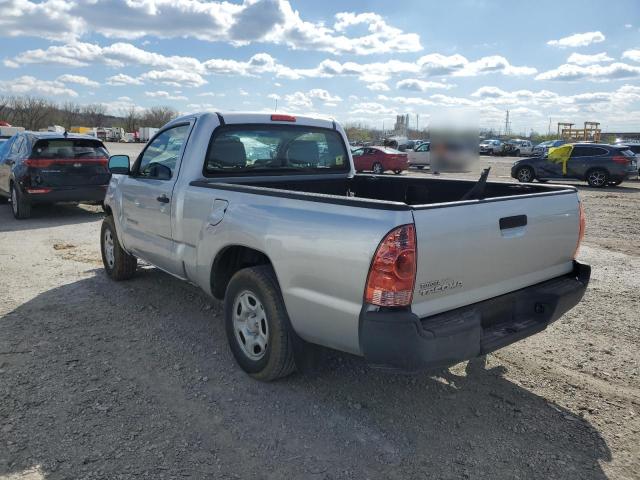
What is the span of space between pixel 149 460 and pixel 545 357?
3031 mm

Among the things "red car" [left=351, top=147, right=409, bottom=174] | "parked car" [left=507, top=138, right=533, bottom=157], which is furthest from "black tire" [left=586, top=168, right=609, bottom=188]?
"parked car" [left=507, top=138, right=533, bottom=157]

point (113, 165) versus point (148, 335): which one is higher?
point (113, 165)

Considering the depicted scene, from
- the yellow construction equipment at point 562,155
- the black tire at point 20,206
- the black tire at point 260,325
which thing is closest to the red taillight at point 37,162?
the black tire at point 20,206

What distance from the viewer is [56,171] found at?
10320mm

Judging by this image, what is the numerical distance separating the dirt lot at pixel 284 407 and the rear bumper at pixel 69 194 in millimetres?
5749

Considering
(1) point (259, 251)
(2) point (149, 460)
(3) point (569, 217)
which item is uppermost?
(3) point (569, 217)

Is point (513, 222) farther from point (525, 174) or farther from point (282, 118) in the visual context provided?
point (525, 174)

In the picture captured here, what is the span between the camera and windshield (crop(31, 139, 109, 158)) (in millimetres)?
10250

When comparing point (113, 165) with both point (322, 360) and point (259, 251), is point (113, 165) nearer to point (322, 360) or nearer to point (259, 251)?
point (259, 251)

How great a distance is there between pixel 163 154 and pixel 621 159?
18978 millimetres

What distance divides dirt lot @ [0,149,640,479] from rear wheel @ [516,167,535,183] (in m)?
16.6

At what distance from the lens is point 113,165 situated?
5379 millimetres

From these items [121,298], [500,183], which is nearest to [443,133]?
[500,183]

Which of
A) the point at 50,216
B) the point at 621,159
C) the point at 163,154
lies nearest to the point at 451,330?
the point at 163,154
